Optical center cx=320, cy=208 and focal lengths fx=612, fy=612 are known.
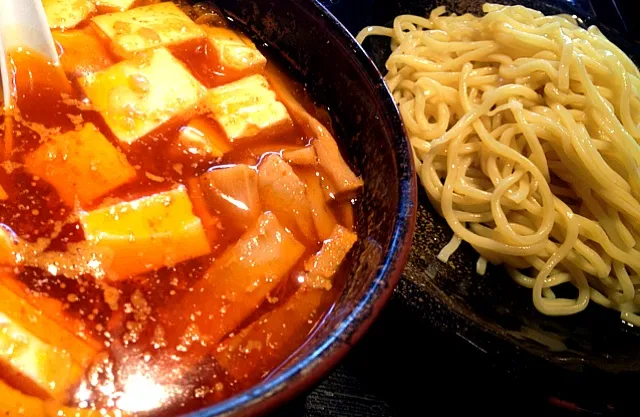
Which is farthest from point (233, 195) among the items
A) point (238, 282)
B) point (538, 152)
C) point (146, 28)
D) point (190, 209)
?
point (538, 152)

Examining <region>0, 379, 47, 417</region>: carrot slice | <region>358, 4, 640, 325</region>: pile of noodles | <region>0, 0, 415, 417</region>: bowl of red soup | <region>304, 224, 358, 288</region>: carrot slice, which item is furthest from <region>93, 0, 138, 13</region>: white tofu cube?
<region>358, 4, 640, 325</region>: pile of noodles

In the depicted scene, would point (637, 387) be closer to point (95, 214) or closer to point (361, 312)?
point (361, 312)

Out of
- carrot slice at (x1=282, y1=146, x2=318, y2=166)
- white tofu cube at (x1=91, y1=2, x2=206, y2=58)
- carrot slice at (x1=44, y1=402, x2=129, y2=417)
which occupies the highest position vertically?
white tofu cube at (x1=91, y1=2, x2=206, y2=58)

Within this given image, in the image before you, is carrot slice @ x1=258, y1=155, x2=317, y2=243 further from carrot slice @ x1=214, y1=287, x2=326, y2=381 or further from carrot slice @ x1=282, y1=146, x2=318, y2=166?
carrot slice @ x1=214, y1=287, x2=326, y2=381

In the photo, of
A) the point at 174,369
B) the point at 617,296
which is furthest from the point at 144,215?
the point at 617,296

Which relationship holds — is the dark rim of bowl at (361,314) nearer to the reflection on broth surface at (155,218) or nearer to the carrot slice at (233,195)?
the reflection on broth surface at (155,218)
